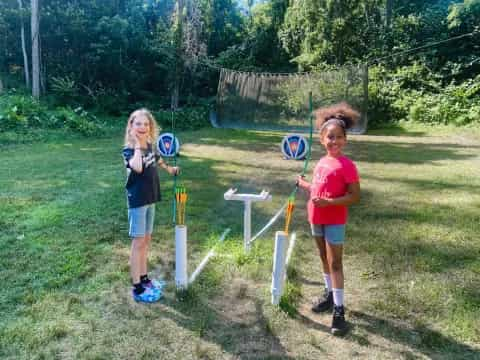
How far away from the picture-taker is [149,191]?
270 centimetres

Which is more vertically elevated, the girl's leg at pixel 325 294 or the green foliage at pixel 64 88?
the green foliage at pixel 64 88

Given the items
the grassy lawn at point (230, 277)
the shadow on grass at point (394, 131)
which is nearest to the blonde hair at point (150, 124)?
the grassy lawn at point (230, 277)

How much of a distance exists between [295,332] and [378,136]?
1110 cm

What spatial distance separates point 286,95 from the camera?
→ 500 inches

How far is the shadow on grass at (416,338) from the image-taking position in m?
2.27

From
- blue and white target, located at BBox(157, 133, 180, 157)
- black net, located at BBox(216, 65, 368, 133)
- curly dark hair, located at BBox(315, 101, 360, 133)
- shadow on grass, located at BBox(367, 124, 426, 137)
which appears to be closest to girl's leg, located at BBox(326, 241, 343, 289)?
curly dark hair, located at BBox(315, 101, 360, 133)

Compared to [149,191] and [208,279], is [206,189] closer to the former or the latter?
[208,279]

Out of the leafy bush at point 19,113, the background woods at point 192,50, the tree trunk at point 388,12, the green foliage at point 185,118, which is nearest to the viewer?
the leafy bush at point 19,113

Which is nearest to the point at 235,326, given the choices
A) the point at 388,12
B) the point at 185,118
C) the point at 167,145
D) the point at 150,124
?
the point at 150,124

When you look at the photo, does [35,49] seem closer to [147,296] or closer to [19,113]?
[19,113]

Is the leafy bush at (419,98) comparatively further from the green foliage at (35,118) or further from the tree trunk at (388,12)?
the green foliage at (35,118)

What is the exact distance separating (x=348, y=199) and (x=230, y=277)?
131 centimetres

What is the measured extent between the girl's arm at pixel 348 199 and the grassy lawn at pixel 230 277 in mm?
812

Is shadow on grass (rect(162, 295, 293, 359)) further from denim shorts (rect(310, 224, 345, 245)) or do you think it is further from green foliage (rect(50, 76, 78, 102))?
green foliage (rect(50, 76, 78, 102))
